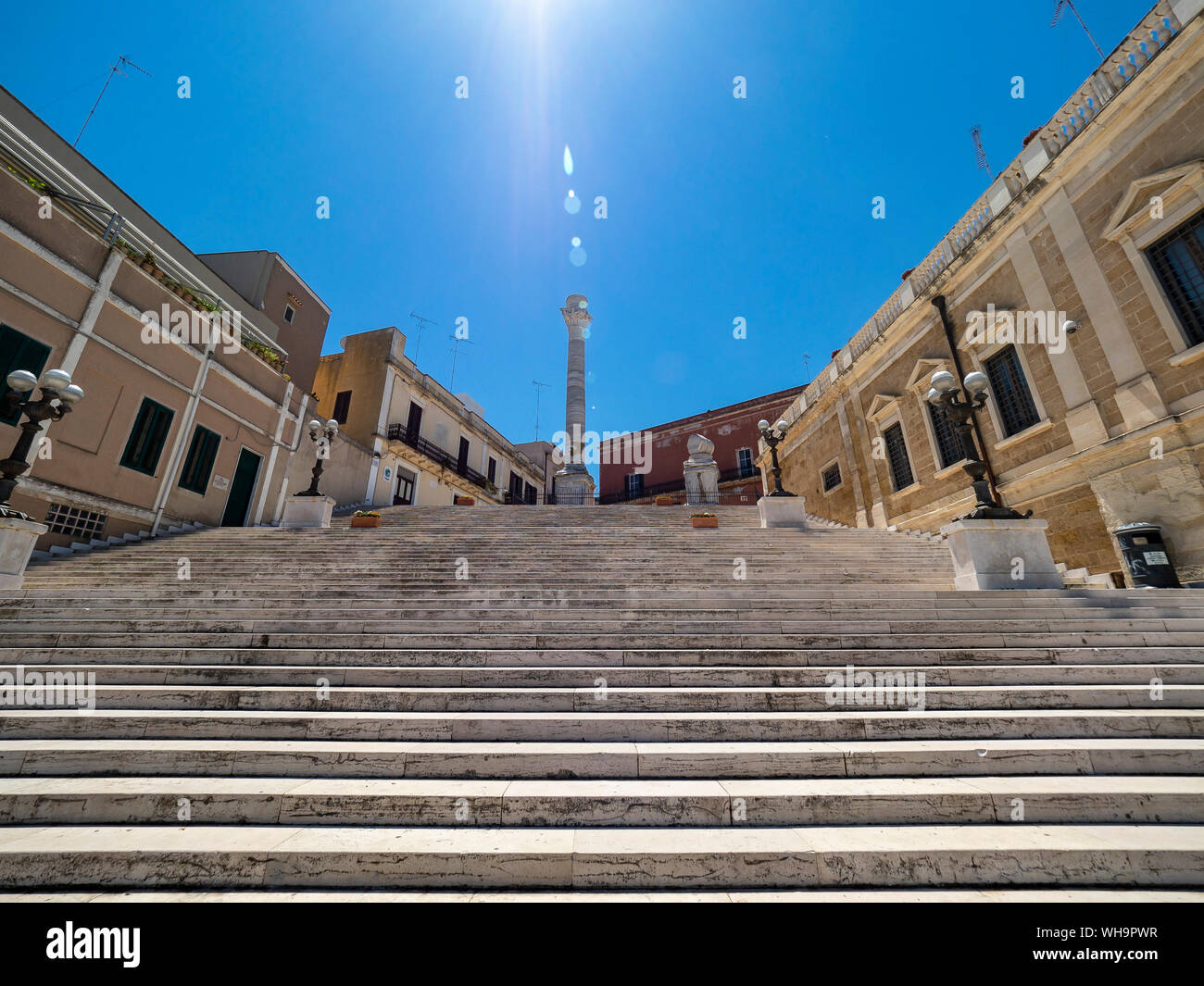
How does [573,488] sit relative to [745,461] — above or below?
below

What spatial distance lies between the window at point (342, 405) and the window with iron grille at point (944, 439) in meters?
22.5

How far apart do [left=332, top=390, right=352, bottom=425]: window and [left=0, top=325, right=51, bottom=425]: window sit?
42.5 feet

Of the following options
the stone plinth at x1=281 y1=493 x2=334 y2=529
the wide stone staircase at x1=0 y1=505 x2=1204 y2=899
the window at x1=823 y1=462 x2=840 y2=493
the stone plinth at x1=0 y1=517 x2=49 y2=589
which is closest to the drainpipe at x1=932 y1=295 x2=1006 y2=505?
the window at x1=823 y1=462 x2=840 y2=493

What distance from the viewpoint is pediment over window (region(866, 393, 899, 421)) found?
14.6m

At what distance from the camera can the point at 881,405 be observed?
15.1 meters

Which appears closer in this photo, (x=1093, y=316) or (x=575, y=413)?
(x=1093, y=316)

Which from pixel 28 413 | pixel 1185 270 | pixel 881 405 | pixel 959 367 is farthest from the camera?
pixel 881 405

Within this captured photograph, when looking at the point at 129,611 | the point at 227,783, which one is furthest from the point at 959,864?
the point at 129,611

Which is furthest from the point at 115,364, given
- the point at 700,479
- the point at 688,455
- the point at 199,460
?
the point at 688,455

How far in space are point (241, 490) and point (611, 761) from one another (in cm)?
1508

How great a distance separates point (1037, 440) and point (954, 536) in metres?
5.47

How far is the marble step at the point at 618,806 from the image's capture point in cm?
287

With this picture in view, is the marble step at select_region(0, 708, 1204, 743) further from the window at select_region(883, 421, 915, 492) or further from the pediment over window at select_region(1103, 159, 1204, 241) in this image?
the window at select_region(883, 421, 915, 492)

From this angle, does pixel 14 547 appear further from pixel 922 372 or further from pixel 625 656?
pixel 922 372
